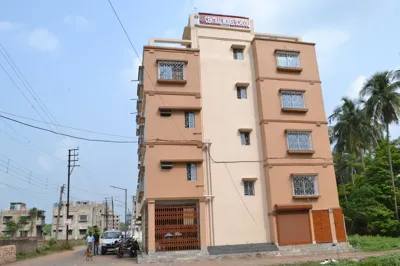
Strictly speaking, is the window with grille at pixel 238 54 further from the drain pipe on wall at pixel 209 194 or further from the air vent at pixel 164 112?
the drain pipe on wall at pixel 209 194

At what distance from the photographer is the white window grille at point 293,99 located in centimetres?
2056

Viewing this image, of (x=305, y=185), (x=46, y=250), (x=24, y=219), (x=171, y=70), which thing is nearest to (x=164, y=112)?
(x=171, y=70)

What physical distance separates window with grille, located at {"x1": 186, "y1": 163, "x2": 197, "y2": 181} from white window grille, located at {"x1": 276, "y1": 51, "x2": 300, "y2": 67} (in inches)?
324

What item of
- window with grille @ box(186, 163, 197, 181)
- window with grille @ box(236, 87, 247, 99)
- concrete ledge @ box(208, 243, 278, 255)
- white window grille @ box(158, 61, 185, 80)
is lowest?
concrete ledge @ box(208, 243, 278, 255)

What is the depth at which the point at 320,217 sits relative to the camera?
18844 mm

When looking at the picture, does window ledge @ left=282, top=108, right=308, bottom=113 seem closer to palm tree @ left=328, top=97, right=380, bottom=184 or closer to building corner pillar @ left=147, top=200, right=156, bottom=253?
building corner pillar @ left=147, top=200, right=156, bottom=253

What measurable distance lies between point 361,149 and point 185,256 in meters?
25.3

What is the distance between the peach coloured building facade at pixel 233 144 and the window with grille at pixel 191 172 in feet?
0.18

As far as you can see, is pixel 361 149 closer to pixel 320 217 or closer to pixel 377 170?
pixel 377 170

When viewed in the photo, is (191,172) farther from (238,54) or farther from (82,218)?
(82,218)

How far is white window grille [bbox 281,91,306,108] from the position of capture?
2056 cm

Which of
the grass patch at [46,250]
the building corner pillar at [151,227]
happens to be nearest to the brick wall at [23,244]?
the grass patch at [46,250]

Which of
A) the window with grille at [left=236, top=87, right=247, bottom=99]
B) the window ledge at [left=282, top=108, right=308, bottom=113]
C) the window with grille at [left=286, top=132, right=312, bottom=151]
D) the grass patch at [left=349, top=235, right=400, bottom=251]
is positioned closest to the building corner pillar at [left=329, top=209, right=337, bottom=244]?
the grass patch at [left=349, top=235, right=400, bottom=251]

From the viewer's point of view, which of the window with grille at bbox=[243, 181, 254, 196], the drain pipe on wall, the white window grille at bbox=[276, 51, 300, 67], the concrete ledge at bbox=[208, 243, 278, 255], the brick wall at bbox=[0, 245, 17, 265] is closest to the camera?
the concrete ledge at bbox=[208, 243, 278, 255]
